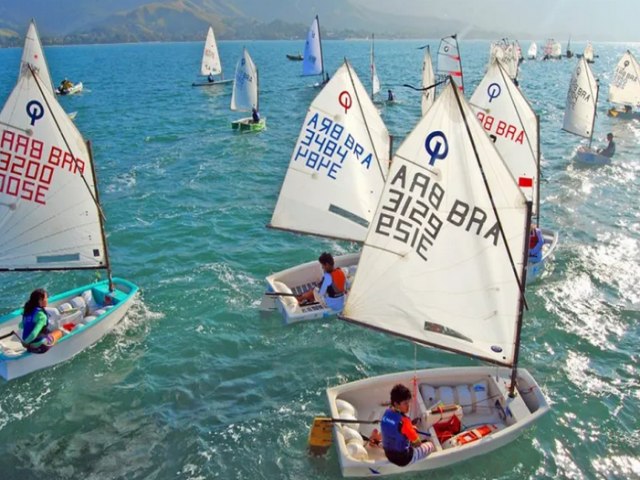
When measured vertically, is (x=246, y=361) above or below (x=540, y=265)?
below

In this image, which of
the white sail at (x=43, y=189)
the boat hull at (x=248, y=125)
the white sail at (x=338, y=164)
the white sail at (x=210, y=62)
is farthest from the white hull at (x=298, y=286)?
the white sail at (x=210, y=62)

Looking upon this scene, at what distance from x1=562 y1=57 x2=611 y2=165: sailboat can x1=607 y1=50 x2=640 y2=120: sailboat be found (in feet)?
44.0

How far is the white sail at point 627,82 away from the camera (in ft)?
149

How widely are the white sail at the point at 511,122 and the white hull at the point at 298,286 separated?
663 cm

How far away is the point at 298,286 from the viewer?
18359 millimetres

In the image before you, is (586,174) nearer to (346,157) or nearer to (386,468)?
(346,157)

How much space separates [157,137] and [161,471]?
3619 cm

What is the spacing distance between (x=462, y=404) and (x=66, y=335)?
10.3 meters

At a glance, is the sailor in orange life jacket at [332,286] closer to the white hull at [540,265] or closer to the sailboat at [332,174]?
the sailboat at [332,174]

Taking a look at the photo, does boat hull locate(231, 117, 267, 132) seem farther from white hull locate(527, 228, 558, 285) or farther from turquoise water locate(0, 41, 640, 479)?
white hull locate(527, 228, 558, 285)

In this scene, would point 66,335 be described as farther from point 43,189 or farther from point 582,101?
point 582,101

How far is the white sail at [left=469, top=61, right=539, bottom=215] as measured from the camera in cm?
1973

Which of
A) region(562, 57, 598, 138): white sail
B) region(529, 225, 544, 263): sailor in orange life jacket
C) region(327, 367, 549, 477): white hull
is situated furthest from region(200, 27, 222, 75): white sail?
region(327, 367, 549, 477): white hull

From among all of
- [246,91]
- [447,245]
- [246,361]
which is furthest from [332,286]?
[246,91]
